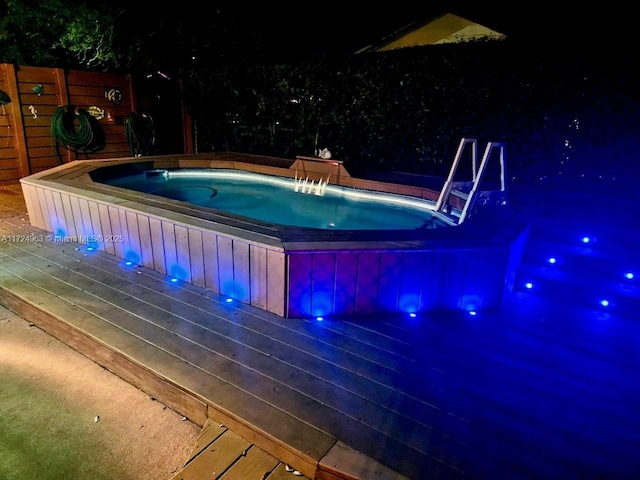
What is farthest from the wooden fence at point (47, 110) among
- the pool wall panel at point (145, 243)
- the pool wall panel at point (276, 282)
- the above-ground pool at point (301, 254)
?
the pool wall panel at point (276, 282)

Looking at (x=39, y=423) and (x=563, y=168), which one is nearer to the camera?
(x=39, y=423)

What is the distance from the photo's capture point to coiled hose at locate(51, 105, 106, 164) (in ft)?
21.9

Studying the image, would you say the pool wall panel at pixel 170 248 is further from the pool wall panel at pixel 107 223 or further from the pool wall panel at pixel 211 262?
the pool wall panel at pixel 107 223

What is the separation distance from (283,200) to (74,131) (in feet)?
14.2

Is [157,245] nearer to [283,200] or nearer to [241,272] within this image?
[241,272]

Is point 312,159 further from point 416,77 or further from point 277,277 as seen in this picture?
point 277,277

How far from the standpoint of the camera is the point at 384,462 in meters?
1.50

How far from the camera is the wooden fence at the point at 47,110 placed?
628cm

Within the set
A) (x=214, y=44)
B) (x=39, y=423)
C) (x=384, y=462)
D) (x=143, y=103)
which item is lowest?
(x=39, y=423)

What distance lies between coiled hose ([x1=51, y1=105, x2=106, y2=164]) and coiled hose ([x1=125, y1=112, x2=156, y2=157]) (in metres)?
0.56

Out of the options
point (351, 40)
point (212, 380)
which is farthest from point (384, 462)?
point (351, 40)

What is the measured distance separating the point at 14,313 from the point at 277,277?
2.06 metres

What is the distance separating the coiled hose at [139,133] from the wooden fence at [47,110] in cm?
20

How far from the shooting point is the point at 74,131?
693cm
